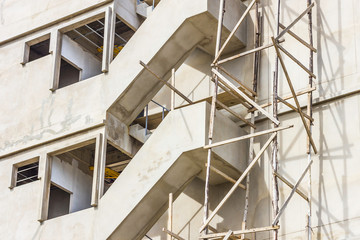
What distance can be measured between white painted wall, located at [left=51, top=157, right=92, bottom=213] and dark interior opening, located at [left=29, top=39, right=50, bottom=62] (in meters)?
4.69

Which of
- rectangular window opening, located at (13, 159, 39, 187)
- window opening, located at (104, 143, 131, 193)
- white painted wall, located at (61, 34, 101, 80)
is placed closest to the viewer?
white painted wall, located at (61, 34, 101, 80)

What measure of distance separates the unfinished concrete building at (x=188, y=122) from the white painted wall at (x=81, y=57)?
0.13 ft

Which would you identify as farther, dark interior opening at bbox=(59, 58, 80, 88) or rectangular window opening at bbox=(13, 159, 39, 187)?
dark interior opening at bbox=(59, 58, 80, 88)

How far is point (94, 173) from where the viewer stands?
2520 cm

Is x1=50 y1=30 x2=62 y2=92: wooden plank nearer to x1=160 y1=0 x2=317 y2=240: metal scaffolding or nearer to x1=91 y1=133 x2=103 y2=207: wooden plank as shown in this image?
x1=91 y1=133 x2=103 y2=207: wooden plank

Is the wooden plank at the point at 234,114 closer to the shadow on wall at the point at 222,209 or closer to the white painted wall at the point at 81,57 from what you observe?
the shadow on wall at the point at 222,209

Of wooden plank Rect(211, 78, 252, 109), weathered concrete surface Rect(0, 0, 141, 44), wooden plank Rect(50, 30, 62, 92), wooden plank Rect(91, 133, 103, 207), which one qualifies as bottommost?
wooden plank Rect(91, 133, 103, 207)

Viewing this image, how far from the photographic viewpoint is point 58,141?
26.3 meters

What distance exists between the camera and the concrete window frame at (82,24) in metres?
26.5

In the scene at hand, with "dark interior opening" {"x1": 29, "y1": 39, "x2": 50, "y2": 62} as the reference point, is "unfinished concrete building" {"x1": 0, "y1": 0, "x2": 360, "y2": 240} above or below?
below

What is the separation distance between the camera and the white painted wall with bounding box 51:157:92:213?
2655 centimetres

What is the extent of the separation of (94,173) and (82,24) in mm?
4801

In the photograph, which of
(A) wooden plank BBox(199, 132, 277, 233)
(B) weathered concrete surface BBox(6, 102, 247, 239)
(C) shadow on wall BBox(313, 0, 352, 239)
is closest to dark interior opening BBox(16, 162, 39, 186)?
(B) weathered concrete surface BBox(6, 102, 247, 239)

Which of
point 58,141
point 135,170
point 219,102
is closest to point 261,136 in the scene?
point 219,102
